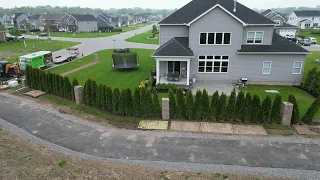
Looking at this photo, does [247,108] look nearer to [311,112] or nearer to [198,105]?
[198,105]

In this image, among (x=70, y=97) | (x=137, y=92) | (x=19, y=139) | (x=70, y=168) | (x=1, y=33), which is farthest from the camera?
(x=1, y=33)

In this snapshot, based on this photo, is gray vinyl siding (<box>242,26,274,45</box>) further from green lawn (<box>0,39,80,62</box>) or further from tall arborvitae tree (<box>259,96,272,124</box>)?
green lawn (<box>0,39,80,62</box>)

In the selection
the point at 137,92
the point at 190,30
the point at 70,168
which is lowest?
the point at 70,168

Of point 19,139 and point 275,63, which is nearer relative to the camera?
point 19,139

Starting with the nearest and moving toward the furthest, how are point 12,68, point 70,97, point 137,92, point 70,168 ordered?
1. point 70,168
2. point 137,92
3. point 70,97
4. point 12,68

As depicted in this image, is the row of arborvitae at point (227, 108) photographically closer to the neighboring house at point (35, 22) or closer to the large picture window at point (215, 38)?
the large picture window at point (215, 38)

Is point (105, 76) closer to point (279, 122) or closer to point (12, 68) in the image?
point (12, 68)

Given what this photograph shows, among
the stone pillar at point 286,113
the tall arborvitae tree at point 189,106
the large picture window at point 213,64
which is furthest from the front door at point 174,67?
the stone pillar at point 286,113

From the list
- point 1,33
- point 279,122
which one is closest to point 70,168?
point 279,122
